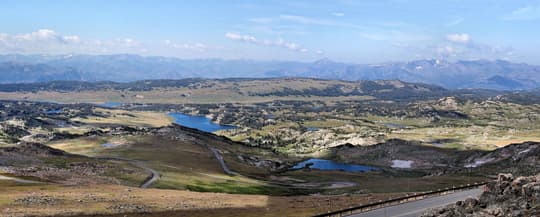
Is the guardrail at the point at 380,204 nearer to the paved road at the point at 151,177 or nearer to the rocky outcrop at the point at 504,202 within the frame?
the rocky outcrop at the point at 504,202

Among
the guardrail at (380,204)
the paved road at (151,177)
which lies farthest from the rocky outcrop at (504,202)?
the paved road at (151,177)

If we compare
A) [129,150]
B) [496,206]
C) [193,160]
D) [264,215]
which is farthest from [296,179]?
[496,206]

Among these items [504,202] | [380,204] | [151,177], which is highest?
[504,202]

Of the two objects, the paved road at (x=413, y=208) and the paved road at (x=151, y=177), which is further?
the paved road at (x=151, y=177)

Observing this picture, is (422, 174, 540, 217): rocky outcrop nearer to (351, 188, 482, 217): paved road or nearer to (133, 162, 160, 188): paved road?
(351, 188, 482, 217): paved road

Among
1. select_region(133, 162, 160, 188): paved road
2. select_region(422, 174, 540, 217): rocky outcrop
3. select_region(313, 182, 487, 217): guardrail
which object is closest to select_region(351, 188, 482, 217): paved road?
select_region(313, 182, 487, 217): guardrail

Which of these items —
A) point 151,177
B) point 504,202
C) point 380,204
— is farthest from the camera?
point 151,177

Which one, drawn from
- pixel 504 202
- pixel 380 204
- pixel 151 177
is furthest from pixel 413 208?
pixel 151 177

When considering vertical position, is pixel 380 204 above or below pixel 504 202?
below

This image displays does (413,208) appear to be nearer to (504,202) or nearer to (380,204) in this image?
(380,204)
